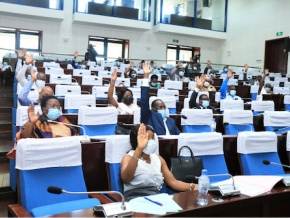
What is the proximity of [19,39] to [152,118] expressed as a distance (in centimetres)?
1056

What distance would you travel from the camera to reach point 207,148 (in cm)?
269

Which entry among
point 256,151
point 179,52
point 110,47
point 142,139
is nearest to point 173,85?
point 256,151

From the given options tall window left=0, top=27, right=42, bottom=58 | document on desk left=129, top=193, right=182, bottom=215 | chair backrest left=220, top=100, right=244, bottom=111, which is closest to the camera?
document on desk left=129, top=193, right=182, bottom=215

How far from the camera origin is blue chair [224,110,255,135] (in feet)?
13.9

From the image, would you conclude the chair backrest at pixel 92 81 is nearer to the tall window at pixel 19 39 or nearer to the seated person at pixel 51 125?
the seated person at pixel 51 125

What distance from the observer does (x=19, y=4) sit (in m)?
11.2

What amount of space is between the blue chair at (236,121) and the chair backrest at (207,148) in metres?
1.46

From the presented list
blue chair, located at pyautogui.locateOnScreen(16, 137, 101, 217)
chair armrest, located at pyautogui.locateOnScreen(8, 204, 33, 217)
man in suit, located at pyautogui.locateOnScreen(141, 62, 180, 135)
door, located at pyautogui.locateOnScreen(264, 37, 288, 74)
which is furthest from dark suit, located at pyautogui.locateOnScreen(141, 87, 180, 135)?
door, located at pyautogui.locateOnScreen(264, 37, 288, 74)

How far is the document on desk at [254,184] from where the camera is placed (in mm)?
1843

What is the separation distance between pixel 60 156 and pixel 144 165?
1.92 feet

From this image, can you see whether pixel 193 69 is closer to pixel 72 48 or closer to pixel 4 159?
pixel 72 48

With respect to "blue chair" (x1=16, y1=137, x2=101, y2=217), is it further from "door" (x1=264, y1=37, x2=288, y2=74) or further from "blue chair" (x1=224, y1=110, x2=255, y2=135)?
"door" (x1=264, y1=37, x2=288, y2=74)

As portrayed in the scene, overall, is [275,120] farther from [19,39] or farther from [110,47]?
[19,39]

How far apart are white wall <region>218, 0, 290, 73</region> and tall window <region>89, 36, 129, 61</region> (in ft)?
16.4
